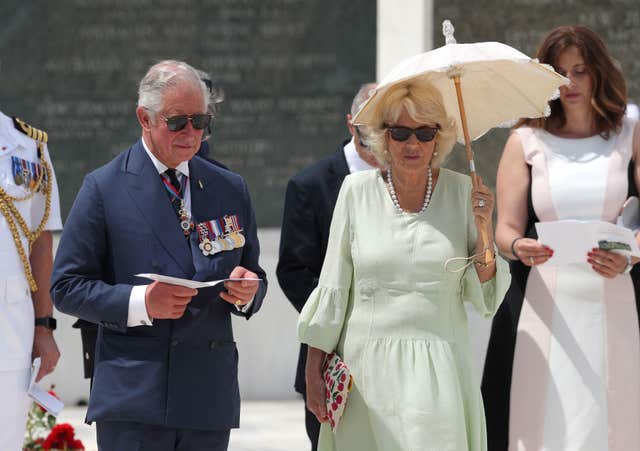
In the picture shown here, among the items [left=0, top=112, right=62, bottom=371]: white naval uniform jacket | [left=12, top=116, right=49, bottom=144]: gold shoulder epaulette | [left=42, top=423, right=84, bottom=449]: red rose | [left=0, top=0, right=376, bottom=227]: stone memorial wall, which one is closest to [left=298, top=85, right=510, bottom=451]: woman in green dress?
[left=0, top=112, right=62, bottom=371]: white naval uniform jacket

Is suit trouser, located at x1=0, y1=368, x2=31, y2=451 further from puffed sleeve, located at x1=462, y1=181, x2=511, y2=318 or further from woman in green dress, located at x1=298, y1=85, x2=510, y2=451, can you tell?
puffed sleeve, located at x1=462, y1=181, x2=511, y2=318

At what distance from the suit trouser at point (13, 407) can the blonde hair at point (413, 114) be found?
1.54 m

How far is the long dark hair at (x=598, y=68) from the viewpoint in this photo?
5.16 metres

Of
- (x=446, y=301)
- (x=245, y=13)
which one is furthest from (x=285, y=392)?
(x=446, y=301)

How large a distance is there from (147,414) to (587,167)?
2.30 meters

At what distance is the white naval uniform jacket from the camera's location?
4.43 metres

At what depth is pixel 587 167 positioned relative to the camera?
5.15 m

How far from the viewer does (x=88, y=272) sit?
12.8ft

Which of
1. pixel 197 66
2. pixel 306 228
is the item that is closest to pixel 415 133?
pixel 306 228

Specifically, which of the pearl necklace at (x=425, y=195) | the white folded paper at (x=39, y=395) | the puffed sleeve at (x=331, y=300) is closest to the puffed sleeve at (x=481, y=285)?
the pearl necklace at (x=425, y=195)

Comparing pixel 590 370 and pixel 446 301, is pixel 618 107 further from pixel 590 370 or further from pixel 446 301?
pixel 446 301

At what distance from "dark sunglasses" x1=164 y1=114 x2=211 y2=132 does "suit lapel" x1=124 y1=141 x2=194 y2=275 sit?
0.18 meters

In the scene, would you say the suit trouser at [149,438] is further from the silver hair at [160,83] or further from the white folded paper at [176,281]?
the silver hair at [160,83]

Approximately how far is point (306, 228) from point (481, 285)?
4.18 ft
